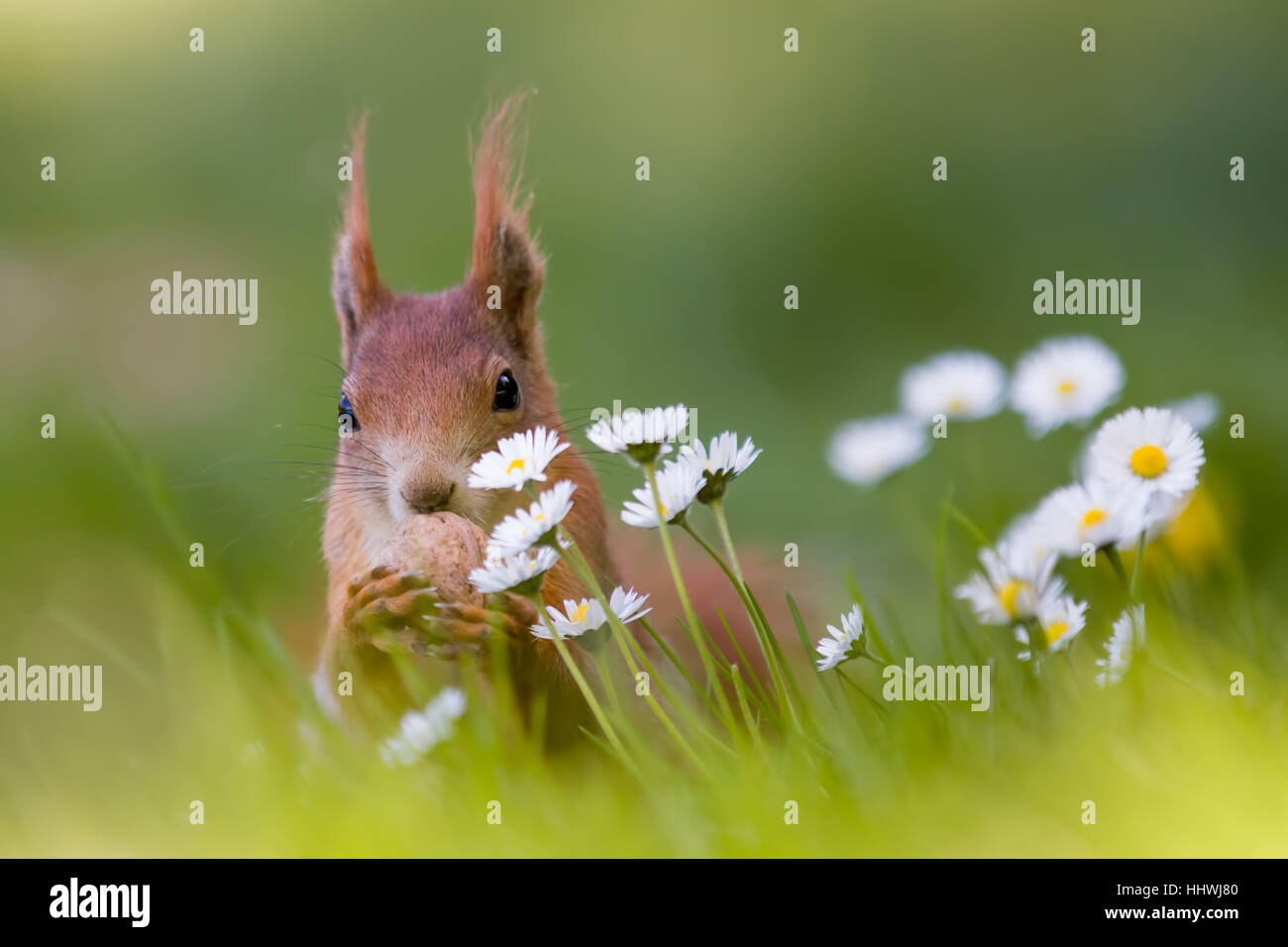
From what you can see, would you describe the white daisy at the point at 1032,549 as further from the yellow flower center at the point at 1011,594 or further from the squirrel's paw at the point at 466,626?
the squirrel's paw at the point at 466,626

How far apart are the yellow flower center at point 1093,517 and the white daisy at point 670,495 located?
39 centimetres

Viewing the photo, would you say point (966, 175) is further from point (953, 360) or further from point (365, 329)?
point (365, 329)

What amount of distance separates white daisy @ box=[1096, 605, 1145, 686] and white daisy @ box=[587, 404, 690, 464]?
45 centimetres

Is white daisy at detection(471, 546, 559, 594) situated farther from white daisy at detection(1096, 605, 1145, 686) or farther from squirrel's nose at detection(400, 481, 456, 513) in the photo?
white daisy at detection(1096, 605, 1145, 686)

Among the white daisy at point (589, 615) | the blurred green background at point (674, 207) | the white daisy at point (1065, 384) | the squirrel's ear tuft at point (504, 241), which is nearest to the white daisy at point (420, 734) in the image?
the white daisy at point (589, 615)

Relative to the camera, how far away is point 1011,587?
3.83 ft

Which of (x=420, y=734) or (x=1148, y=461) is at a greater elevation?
(x=1148, y=461)

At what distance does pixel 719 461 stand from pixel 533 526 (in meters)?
0.20

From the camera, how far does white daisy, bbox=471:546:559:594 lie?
1099mm

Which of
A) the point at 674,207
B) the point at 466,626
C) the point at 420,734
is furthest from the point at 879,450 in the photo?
the point at 674,207

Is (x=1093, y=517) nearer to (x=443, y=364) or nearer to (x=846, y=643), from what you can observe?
(x=846, y=643)

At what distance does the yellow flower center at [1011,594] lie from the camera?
3.73ft
